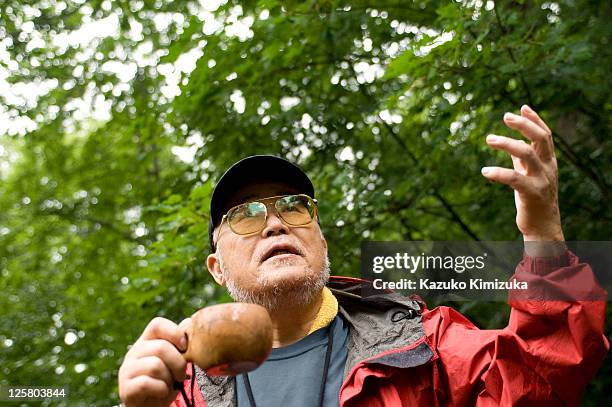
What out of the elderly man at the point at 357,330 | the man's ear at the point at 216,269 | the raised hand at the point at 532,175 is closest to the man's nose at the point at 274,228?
the elderly man at the point at 357,330

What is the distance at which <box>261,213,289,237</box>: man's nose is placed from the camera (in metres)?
1.96

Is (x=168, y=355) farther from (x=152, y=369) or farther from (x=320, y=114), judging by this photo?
(x=320, y=114)

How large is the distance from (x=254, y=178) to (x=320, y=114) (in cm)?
160

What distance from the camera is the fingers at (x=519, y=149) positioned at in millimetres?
1272

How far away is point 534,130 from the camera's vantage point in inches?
51.2

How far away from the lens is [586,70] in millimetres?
3018

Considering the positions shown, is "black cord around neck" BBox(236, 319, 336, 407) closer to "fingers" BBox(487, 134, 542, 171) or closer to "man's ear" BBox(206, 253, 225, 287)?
"man's ear" BBox(206, 253, 225, 287)

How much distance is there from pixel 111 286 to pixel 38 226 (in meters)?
1.21

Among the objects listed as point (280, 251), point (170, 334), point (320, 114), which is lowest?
point (170, 334)

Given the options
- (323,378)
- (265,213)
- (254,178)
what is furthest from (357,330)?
(254,178)

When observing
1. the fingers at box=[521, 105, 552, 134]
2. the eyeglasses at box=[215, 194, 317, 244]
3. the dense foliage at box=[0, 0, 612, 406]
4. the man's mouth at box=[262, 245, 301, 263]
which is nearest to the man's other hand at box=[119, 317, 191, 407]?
the man's mouth at box=[262, 245, 301, 263]

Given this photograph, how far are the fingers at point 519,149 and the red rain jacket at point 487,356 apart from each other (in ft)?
0.75

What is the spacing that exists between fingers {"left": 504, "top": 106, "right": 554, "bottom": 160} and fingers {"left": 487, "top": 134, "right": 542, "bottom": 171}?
0.10ft

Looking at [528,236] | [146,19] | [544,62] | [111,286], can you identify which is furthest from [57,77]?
[528,236]
